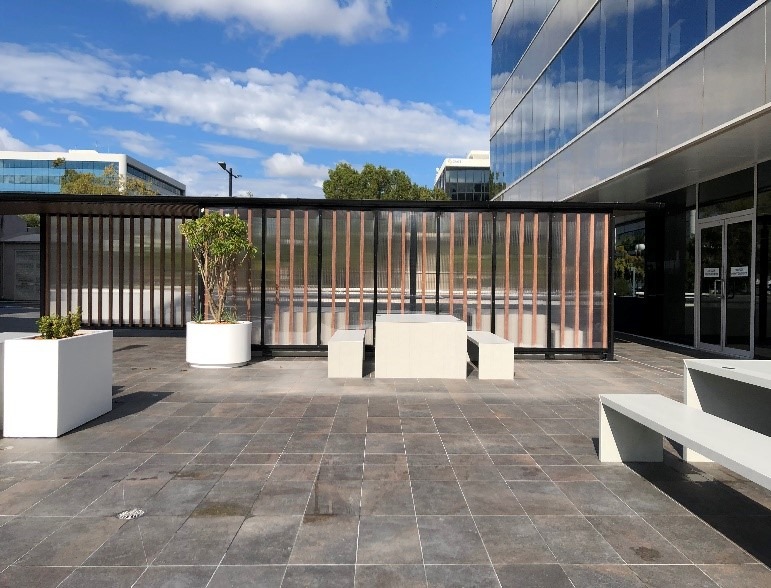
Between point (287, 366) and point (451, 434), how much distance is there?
18.5 ft

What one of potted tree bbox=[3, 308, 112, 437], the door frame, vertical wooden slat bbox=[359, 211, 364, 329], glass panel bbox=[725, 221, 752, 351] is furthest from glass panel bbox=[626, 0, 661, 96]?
potted tree bbox=[3, 308, 112, 437]

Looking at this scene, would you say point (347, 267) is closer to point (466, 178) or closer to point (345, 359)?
point (345, 359)

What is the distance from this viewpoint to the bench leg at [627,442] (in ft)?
17.7

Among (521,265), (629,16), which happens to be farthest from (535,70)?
(521,265)

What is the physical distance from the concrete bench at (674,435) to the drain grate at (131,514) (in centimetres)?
431

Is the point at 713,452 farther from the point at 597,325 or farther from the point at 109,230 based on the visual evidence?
the point at 109,230

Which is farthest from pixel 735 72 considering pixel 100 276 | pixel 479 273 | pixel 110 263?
pixel 100 276

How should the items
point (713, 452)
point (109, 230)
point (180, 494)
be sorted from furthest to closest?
point (109, 230)
point (180, 494)
point (713, 452)

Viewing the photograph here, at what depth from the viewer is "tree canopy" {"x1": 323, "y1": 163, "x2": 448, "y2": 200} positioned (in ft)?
182

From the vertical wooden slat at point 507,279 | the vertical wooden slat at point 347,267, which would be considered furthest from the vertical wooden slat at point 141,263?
the vertical wooden slat at point 507,279

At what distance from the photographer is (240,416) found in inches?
276

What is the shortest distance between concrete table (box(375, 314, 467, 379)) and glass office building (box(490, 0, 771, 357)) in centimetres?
638

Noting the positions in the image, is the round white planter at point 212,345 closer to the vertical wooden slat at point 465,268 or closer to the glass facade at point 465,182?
the vertical wooden slat at point 465,268

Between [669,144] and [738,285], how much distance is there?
440cm
